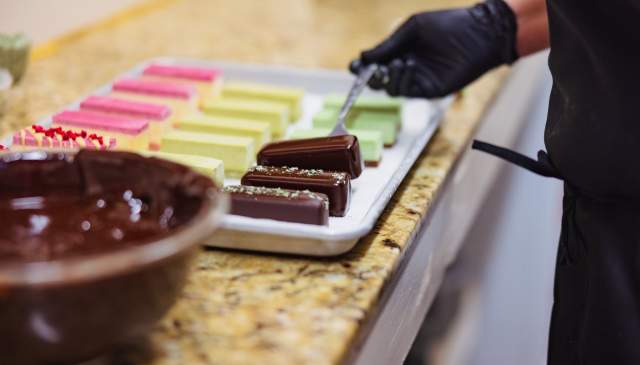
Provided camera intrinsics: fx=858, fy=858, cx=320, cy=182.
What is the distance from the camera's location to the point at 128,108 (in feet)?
4.17

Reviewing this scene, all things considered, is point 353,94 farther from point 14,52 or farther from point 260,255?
point 14,52

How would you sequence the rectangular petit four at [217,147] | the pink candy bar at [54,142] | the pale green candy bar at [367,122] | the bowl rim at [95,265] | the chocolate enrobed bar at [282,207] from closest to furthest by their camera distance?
the bowl rim at [95,265], the chocolate enrobed bar at [282,207], the pink candy bar at [54,142], the rectangular petit four at [217,147], the pale green candy bar at [367,122]

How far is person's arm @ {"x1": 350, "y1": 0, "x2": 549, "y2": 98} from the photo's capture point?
139cm

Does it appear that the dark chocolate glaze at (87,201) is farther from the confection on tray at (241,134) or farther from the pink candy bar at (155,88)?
the pink candy bar at (155,88)

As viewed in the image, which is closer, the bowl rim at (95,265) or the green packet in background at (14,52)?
the bowl rim at (95,265)

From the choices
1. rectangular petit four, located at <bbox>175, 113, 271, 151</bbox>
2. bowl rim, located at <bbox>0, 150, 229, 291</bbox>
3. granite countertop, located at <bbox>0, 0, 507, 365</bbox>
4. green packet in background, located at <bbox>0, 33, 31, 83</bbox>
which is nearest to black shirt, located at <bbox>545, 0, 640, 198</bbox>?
granite countertop, located at <bbox>0, 0, 507, 365</bbox>

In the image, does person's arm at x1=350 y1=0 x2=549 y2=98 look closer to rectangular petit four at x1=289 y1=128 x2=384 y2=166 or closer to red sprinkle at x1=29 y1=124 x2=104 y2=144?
rectangular petit four at x1=289 y1=128 x2=384 y2=166

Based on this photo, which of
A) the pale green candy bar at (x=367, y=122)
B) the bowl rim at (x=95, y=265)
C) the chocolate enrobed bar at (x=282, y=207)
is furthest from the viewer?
the pale green candy bar at (x=367, y=122)

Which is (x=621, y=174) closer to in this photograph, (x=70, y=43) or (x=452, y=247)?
(x=452, y=247)

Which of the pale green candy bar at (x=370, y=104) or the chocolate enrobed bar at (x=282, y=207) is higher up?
the pale green candy bar at (x=370, y=104)

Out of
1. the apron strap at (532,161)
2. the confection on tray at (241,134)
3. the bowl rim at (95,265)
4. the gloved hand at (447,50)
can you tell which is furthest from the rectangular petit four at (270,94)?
the bowl rim at (95,265)

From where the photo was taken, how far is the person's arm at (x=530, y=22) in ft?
4.52

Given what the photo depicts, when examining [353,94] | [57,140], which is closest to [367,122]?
[353,94]

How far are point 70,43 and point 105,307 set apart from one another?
134 centimetres
